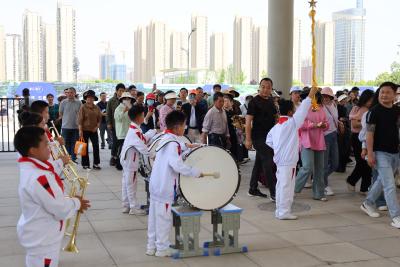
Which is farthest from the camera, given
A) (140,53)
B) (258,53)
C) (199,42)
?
(140,53)

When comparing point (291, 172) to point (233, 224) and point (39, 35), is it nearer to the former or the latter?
point (233, 224)

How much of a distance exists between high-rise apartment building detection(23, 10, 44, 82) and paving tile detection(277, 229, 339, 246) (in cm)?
7722

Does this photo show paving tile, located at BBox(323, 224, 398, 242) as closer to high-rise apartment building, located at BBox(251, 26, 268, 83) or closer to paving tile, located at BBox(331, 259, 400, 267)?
paving tile, located at BBox(331, 259, 400, 267)

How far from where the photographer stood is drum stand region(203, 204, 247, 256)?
5.20 metres

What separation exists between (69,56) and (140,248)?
273ft

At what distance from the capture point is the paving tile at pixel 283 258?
4.96 meters

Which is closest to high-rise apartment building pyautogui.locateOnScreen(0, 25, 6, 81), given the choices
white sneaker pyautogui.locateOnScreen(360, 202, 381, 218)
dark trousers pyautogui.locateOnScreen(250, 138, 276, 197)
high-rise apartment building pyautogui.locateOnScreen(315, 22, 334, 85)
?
high-rise apartment building pyautogui.locateOnScreen(315, 22, 334, 85)

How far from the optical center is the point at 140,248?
17.8ft

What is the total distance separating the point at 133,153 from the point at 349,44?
241 ft

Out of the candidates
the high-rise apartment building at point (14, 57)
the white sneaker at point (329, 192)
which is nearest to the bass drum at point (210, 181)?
the white sneaker at point (329, 192)

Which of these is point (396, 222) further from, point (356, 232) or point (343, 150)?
point (343, 150)

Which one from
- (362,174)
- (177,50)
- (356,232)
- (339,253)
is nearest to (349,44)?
(177,50)

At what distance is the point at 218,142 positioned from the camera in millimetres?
10188

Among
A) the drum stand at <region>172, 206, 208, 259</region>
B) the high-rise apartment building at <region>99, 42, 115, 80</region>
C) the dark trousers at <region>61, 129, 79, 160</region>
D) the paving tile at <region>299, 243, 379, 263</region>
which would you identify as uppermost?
the high-rise apartment building at <region>99, 42, 115, 80</region>
